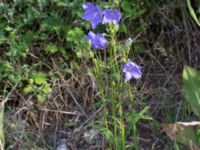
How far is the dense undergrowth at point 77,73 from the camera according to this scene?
2672mm

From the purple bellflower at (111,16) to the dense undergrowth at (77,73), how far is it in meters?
0.79

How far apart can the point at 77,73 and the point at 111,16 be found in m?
1.09

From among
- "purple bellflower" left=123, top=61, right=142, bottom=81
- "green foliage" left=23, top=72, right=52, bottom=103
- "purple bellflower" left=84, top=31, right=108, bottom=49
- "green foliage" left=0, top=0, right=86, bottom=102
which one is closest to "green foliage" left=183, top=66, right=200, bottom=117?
"purple bellflower" left=123, top=61, right=142, bottom=81

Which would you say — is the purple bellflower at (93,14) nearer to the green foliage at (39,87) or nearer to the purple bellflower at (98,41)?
the purple bellflower at (98,41)

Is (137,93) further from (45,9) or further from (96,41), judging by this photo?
(96,41)

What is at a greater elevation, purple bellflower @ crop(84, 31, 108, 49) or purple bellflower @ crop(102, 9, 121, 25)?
purple bellflower @ crop(102, 9, 121, 25)

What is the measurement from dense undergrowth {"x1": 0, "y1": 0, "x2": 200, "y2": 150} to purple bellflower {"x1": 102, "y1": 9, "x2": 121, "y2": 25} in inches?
31.0

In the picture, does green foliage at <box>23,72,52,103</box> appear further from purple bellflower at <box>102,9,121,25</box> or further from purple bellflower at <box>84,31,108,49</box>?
purple bellflower at <box>102,9,121,25</box>

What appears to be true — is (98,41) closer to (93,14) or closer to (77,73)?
(93,14)

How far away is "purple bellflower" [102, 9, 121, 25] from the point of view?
6.00 ft

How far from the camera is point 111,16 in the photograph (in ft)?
6.02

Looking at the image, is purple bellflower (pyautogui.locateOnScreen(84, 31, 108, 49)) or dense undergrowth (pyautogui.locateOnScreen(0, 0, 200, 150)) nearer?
purple bellflower (pyautogui.locateOnScreen(84, 31, 108, 49))

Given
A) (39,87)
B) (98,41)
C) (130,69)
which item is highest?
(98,41)

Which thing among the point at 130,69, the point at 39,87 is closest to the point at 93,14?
the point at 130,69
